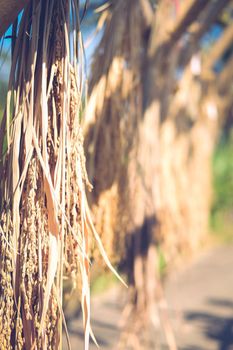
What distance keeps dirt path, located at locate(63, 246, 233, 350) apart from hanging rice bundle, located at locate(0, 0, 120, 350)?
2244 millimetres

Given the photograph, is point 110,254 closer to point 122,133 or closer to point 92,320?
point 122,133

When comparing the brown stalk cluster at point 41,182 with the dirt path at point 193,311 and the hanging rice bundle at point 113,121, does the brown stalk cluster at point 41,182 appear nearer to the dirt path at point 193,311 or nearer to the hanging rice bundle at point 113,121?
the hanging rice bundle at point 113,121

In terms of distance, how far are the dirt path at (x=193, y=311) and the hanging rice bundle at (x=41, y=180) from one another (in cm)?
224

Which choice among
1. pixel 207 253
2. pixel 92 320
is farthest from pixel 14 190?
pixel 207 253

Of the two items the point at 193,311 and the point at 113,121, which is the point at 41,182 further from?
the point at 193,311

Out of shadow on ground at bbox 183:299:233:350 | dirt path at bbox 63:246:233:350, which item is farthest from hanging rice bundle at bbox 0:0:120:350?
shadow on ground at bbox 183:299:233:350

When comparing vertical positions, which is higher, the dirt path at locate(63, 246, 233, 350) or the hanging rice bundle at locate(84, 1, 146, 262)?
the hanging rice bundle at locate(84, 1, 146, 262)

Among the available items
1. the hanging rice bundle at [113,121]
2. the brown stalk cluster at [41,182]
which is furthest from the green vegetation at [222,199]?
the brown stalk cluster at [41,182]

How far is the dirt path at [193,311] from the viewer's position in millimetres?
4883

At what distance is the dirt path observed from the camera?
4883 millimetres

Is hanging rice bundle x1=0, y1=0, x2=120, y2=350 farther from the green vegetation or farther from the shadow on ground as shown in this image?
the green vegetation

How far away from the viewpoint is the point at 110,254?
3295 millimetres

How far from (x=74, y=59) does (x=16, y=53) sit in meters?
0.23

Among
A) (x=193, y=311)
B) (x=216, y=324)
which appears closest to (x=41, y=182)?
(x=216, y=324)
